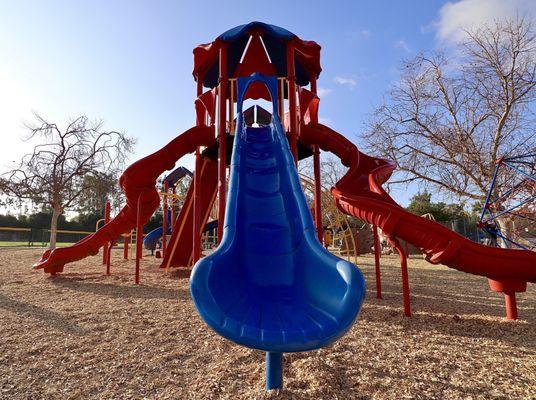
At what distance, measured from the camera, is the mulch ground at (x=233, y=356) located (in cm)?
273

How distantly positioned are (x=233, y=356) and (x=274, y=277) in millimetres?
858

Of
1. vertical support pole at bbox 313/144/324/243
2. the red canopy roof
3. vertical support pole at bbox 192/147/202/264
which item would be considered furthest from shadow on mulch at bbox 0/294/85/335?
the red canopy roof

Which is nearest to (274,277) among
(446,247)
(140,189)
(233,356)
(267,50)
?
(233,356)

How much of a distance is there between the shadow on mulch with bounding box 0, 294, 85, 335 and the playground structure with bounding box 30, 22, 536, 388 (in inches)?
87.6

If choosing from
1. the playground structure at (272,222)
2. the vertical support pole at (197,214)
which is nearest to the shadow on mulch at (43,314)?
Answer: the playground structure at (272,222)

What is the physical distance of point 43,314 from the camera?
509cm

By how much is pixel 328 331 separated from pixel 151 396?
1.48m

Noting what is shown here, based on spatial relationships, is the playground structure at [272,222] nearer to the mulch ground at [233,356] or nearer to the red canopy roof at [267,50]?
the red canopy roof at [267,50]

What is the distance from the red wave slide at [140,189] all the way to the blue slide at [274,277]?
190 cm

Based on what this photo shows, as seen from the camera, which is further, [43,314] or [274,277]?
[43,314]

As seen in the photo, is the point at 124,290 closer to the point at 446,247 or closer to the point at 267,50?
the point at 446,247

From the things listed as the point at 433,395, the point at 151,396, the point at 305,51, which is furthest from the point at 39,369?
the point at 305,51

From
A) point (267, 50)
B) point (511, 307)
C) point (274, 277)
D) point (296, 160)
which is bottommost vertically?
point (511, 307)

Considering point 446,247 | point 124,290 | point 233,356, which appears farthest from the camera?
point 124,290
